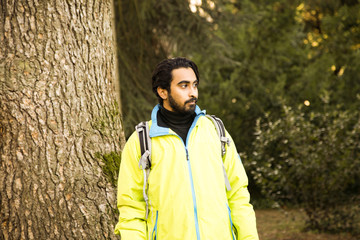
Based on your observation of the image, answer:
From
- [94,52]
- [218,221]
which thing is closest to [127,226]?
[218,221]

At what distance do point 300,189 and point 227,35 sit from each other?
493cm

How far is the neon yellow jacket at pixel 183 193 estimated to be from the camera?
2367mm

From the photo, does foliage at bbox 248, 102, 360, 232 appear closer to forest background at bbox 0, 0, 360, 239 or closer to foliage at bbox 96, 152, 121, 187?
forest background at bbox 0, 0, 360, 239

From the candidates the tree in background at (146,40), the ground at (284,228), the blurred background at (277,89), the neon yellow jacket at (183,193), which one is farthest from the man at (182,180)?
the tree in background at (146,40)

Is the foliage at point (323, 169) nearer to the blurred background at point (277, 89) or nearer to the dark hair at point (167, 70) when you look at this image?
the blurred background at point (277, 89)

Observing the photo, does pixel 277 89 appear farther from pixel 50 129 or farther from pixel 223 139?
pixel 223 139

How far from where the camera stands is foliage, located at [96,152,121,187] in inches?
133

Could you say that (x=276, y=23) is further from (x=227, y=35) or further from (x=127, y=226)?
(x=127, y=226)

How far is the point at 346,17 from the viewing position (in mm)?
10930

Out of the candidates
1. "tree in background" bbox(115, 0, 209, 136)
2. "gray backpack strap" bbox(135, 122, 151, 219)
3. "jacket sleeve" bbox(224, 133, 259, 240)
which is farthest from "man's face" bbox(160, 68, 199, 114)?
"tree in background" bbox(115, 0, 209, 136)

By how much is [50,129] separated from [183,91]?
1.19 meters

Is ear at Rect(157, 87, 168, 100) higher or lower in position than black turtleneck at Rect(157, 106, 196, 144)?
higher

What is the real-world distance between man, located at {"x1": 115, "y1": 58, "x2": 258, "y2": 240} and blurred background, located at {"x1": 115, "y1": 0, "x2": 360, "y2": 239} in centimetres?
435

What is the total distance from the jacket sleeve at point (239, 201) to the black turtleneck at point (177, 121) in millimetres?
284
